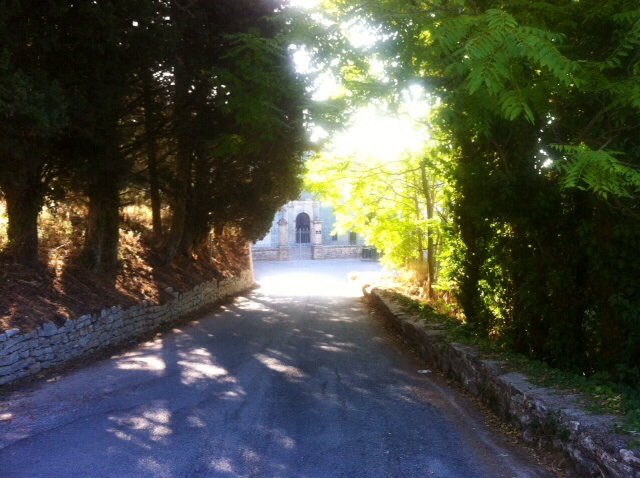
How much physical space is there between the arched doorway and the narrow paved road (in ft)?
171

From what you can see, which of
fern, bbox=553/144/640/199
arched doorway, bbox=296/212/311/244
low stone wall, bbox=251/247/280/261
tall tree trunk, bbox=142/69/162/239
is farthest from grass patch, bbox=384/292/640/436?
arched doorway, bbox=296/212/311/244

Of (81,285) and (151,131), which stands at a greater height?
(151,131)

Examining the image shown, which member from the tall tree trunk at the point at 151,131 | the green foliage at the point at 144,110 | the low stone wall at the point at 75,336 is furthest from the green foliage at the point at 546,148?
the low stone wall at the point at 75,336

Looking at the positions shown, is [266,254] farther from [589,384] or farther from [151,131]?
[589,384]

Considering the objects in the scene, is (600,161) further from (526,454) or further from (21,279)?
(21,279)

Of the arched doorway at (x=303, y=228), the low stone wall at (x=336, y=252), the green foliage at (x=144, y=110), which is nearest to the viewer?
the green foliage at (x=144, y=110)

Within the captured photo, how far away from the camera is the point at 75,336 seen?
9.31m

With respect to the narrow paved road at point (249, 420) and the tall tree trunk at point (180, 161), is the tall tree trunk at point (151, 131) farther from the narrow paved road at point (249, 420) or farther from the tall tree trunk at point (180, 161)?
the narrow paved road at point (249, 420)

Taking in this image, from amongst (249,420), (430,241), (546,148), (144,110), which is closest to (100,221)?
(144,110)

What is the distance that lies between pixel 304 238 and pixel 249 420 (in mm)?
56913

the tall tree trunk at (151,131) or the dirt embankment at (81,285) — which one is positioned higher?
the tall tree trunk at (151,131)

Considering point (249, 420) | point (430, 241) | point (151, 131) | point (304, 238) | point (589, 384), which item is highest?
point (151, 131)

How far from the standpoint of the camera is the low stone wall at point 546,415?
4.34m

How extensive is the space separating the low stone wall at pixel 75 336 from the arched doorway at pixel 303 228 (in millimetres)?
47557
